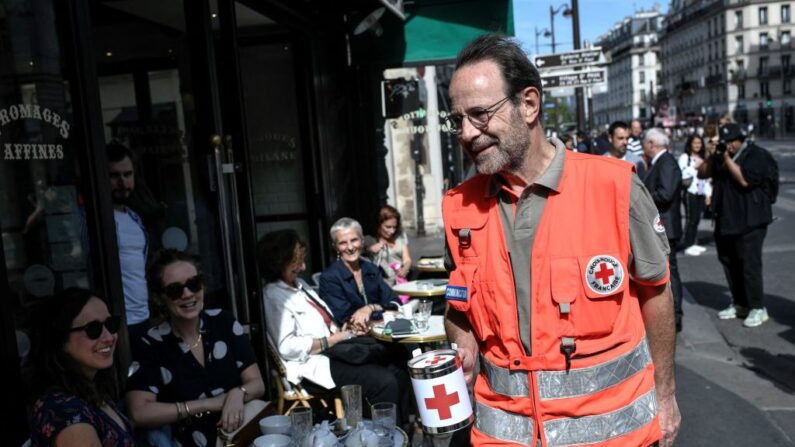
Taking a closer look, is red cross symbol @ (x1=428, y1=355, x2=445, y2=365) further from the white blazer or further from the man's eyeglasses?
the white blazer

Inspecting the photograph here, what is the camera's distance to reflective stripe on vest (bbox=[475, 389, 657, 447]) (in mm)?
2059

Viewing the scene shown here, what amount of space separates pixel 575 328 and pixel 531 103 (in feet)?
2.20

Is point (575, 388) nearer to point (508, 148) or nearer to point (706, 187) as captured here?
point (508, 148)

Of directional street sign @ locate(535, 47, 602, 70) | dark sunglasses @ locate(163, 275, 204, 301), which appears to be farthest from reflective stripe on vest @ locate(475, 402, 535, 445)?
directional street sign @ locate(535, 47, 602, 70)

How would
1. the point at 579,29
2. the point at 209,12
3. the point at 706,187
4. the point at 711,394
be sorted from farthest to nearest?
the point at 579,29 < the point at 706,187 < the point at 711,394 < the point at 209,12

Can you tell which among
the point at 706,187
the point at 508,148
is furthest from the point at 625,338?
the point at 706,187

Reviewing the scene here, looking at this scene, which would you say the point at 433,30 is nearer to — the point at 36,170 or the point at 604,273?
the point at 36,170

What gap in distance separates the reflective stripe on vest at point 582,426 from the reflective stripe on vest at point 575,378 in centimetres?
7

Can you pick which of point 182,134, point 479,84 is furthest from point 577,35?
point 479,84

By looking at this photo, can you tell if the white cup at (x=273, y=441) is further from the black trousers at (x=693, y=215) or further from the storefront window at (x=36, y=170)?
the black trousers at (x=693, y=215)

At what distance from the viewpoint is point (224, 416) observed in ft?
11.6

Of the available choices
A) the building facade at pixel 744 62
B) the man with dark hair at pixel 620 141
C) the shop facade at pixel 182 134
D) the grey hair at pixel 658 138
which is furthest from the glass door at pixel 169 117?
the building facade at pixel 744 62

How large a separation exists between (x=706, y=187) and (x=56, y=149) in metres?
11.3

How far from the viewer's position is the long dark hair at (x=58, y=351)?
282 centimetres
